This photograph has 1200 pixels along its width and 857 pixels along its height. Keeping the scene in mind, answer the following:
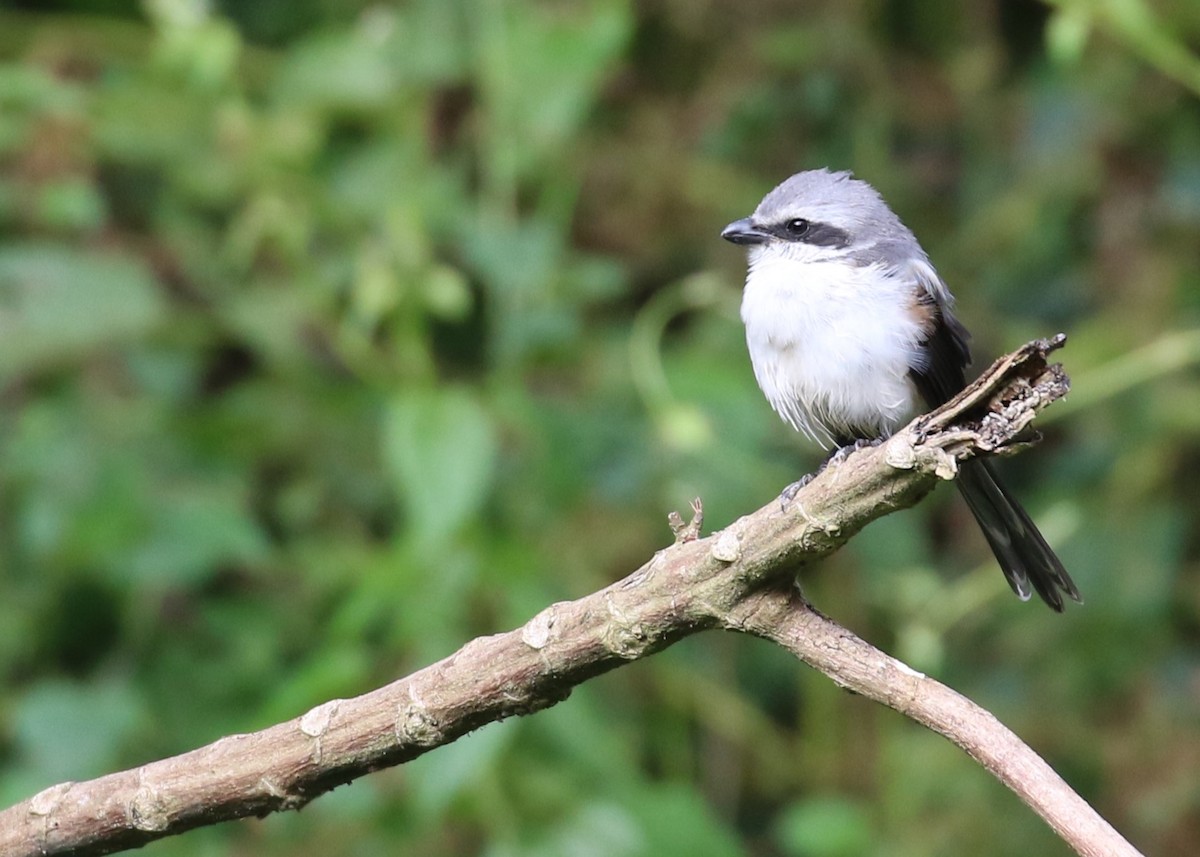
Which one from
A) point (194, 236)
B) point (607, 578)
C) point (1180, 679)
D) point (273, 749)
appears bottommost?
point (273, 749)

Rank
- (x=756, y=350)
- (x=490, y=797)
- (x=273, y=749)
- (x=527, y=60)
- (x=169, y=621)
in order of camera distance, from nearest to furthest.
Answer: (x=273, y=749) < (x=756, y=350) < (x=490, y=797) < (x=527, y=60) < (x=169, y=621)

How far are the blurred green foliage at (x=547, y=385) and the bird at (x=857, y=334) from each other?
60cm

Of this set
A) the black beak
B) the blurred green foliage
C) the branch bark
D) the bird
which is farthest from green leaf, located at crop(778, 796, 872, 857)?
the branch bark

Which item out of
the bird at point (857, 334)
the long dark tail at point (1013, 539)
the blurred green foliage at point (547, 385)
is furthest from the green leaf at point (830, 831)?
the long dark tail at point (1013, 539)

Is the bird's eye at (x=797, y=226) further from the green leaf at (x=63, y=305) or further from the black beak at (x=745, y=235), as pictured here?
the green leaf at (x=63, y=305)

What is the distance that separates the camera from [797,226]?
12.9 feet

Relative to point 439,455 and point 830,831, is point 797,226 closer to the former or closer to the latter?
point 439,455

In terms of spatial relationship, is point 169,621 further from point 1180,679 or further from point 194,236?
point 1180,679

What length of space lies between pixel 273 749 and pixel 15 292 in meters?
2.89

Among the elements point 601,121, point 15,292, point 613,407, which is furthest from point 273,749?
point 601,121

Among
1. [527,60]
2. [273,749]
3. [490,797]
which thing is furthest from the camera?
[527,60]

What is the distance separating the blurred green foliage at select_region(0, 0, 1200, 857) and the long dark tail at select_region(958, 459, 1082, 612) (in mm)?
902

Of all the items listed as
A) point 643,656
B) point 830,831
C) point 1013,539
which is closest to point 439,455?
point 1013,539

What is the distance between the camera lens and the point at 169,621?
17.4 ft
